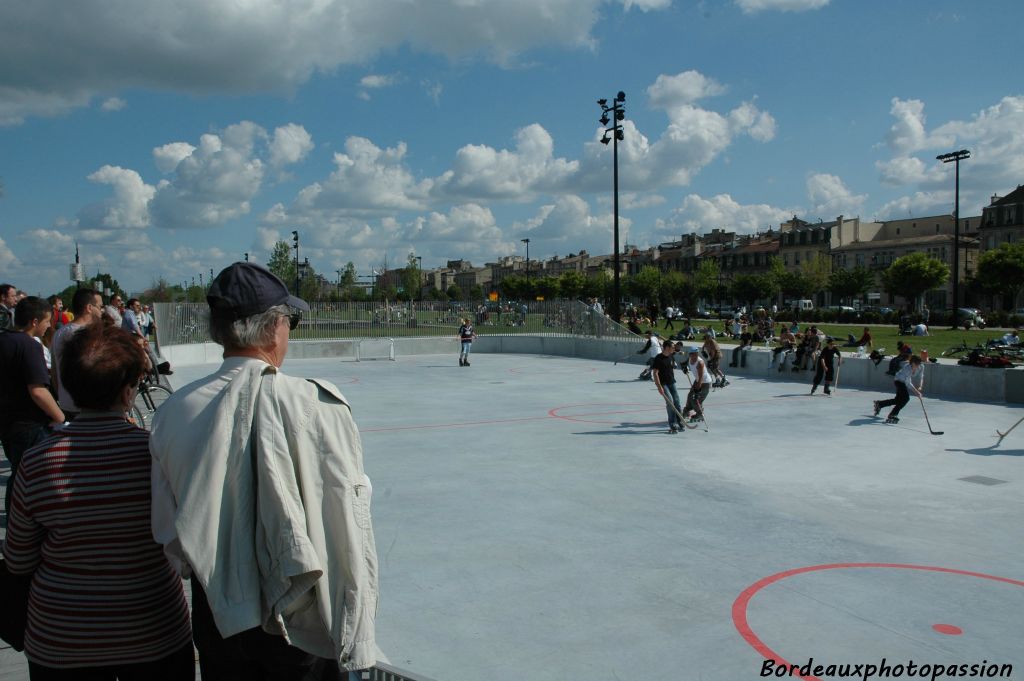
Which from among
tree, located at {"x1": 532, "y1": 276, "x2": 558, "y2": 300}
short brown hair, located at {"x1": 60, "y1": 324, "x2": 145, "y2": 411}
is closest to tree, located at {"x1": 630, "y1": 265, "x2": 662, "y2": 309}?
tree, located at {"x1": 532, "y1": 276, "x2": 558, "y2": 300}

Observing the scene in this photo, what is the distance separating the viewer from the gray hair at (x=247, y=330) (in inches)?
91.4

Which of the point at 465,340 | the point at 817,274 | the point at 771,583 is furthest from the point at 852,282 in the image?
the point at 771,583

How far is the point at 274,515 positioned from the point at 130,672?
0.94 meters

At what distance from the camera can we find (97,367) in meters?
2.54

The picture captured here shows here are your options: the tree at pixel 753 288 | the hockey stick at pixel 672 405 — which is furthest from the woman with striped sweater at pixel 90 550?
the tree at pixel 753 288

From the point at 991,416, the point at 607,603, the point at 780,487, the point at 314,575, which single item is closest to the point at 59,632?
the point at 314,575

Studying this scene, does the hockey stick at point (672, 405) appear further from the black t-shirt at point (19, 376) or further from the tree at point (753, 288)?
the tree at point (753, 288)

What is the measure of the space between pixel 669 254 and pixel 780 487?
127577 mm

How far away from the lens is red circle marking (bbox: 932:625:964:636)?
17.0 ft

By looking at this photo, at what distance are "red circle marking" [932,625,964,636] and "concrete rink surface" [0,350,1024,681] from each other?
0.04 feet

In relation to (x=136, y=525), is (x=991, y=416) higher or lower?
lower

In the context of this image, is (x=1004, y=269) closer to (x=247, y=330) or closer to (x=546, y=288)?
(x=247, y=330)

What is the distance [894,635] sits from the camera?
5145mm

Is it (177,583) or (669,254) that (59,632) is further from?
(669,254)
